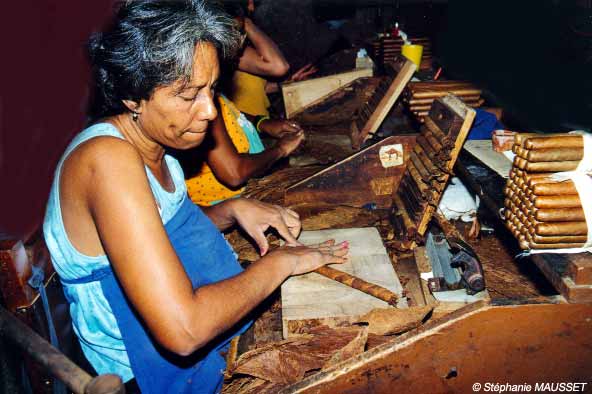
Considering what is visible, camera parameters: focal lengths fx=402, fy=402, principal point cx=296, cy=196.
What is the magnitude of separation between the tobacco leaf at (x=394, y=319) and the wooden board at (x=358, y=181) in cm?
114

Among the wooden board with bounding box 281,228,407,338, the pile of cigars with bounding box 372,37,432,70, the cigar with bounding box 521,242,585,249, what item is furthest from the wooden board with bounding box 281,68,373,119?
the cigar with bounding box 521,242,585,249

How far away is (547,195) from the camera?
1407mm

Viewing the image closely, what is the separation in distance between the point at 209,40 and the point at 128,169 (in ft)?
1.79

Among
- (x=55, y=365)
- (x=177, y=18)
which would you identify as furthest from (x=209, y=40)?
(x=55, y=365)

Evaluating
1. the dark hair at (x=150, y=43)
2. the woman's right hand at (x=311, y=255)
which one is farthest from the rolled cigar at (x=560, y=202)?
the dark hair at (x=150, y=43)

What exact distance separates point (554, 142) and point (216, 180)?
2.18m

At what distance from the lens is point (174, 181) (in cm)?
197

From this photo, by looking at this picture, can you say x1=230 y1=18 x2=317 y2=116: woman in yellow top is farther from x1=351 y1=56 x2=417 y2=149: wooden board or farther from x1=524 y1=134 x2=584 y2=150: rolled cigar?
x1=524 y1=134 x2=584 y2=150: rolled cigar

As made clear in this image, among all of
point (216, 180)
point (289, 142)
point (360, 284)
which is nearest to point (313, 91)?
point (289, 142)

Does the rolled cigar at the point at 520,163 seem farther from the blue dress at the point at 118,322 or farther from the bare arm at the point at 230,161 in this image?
the bare arm at the point at 230,161

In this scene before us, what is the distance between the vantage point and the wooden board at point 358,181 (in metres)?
2.58

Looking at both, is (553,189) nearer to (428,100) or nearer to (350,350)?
(350,350)

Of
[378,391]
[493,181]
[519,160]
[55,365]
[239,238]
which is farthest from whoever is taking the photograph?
[239,238]

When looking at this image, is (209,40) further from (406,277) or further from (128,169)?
(406,277)
